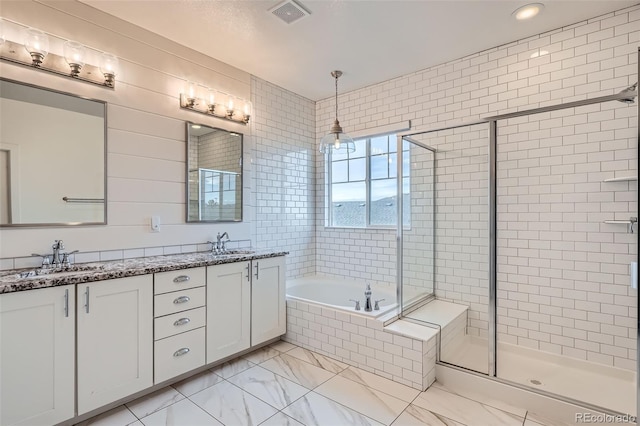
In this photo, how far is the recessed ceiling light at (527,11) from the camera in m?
2.34

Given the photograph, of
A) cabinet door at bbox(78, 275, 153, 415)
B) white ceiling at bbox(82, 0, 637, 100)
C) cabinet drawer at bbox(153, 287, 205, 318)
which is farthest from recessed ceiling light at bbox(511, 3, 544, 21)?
cabinet door at bbox(78, 275, 153, 415)

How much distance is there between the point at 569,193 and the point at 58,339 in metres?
3.72

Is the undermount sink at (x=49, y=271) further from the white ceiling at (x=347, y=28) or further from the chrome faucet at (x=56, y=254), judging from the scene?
the white ceiling at (x=347, y=28)

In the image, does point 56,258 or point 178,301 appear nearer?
point 56,258

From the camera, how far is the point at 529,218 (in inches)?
111

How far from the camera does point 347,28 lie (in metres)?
2.64

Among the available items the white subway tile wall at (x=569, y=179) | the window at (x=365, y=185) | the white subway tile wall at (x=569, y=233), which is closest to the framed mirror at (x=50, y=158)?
the window at (x=365, y=185)

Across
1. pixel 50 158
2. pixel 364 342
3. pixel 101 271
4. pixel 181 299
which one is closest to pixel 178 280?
pixel 181 299

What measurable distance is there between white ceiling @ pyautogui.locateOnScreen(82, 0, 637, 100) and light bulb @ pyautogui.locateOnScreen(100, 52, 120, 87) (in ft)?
1.12

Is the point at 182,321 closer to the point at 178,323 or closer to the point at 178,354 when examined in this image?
the point at 178,323

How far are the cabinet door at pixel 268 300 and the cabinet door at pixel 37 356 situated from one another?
1.33m

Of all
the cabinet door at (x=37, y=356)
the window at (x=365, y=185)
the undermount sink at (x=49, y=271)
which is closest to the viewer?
the cabinet door at (x=37, y=356)

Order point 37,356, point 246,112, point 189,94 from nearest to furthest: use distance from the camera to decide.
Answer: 1. point 37,356
2. point 189,94
3. point 246,112

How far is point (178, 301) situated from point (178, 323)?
6.4 inches
